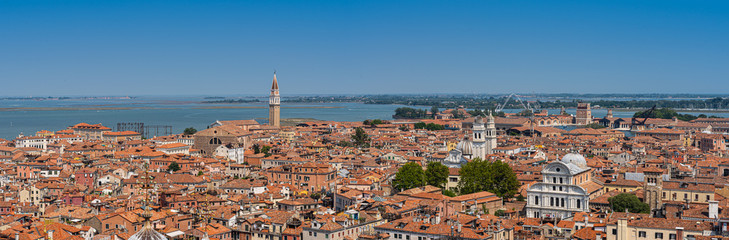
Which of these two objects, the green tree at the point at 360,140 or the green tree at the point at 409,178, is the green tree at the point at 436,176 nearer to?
the green tree at the point at 409,178

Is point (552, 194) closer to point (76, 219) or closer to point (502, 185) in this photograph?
point (502, 185)

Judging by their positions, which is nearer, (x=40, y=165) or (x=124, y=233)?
(x=124, y=233)

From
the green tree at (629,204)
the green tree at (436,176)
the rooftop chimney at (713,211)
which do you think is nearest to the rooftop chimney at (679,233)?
the rooftop chimney at (713,211)

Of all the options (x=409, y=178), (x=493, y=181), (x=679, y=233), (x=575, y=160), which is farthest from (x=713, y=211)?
(x=409, y=178)

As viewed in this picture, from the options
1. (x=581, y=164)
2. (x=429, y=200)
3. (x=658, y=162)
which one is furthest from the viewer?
(x=658, y=162)

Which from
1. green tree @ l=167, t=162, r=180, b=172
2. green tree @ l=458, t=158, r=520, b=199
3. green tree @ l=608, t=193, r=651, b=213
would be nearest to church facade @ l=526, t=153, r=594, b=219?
green tree @ l=608, t=193, r=651, b=213

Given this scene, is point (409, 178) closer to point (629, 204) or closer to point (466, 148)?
point (629, 204)

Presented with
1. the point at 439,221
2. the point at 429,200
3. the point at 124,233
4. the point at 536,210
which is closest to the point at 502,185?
the point at 536,210
